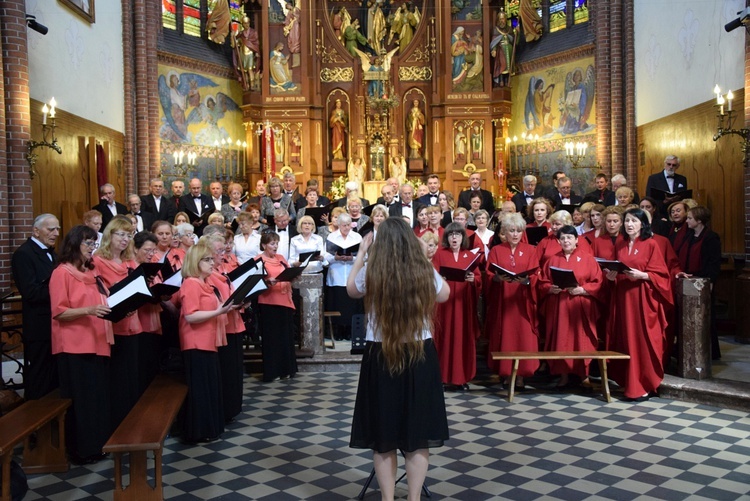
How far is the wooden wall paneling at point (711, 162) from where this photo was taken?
10.4 meters

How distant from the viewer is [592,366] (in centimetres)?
852

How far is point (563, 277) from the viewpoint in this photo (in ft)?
24.0

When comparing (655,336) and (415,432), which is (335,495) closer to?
(415,432)

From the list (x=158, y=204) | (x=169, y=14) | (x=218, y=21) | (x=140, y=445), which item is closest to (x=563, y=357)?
(x=140, y=445)

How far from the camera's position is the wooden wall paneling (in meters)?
10.4

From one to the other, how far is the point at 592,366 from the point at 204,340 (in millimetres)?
4554

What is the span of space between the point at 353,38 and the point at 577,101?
602cm

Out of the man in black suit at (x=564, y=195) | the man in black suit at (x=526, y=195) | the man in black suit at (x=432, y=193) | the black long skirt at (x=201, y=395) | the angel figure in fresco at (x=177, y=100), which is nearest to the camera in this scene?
the black long skirt at (x=201, y=395)

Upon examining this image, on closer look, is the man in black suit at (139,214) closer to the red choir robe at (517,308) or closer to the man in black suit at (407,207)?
the man in black suit at (407,207)

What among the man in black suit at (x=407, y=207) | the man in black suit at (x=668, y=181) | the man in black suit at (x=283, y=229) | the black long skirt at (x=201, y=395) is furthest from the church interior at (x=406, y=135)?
the man in black suit at (x=407, y=207)

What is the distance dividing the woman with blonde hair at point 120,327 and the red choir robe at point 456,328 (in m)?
3.13

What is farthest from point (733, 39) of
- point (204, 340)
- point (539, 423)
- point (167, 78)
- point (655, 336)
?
point (167, 78)

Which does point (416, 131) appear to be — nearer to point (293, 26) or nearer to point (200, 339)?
point (293, 26)

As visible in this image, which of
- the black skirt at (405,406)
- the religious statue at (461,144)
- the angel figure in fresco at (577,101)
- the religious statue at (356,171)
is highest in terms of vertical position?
the angel figure in fresco at (577,101)
